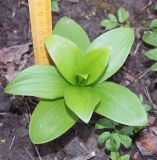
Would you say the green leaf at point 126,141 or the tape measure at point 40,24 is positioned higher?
the tape measure at point 40,24

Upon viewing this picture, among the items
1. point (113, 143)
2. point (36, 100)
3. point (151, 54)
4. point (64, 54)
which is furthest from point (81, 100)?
point (151, 54)

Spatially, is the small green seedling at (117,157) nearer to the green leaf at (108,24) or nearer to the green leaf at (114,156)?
the green leaf at (114,156)

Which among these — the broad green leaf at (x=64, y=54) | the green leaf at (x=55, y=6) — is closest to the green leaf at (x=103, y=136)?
the broad green leaf at (x=64, y=54)

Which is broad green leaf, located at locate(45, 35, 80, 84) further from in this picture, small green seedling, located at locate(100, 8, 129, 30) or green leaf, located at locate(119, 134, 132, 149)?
small green seedling, located at locate(100, 8, 129, 30)

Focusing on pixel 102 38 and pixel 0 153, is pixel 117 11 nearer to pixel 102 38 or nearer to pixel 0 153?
pixel 102 38

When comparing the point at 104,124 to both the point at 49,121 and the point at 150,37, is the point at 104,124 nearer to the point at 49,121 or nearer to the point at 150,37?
the point at 49,121
